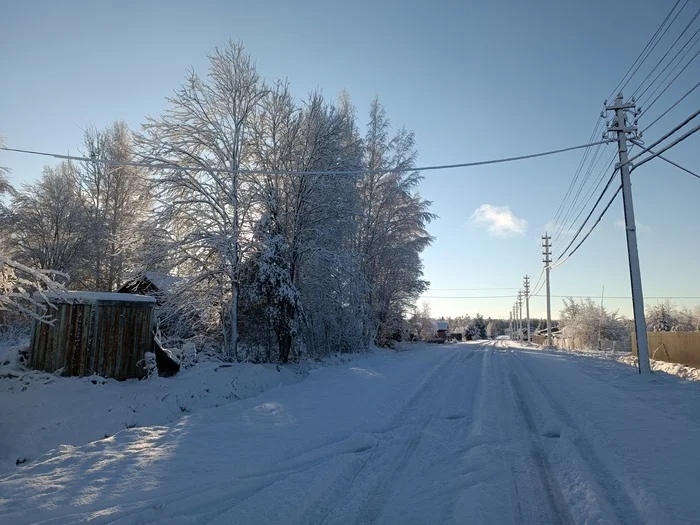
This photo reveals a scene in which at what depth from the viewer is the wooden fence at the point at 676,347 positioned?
16859mm

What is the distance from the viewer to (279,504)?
414 cm

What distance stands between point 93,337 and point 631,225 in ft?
55.2

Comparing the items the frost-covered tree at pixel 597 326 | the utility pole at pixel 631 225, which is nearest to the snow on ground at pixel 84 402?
the utility pole at pixel 631 225

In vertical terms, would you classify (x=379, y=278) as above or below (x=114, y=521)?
above

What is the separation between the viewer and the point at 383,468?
17.0 feet

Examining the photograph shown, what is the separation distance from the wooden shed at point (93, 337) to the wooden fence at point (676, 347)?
19885 mm

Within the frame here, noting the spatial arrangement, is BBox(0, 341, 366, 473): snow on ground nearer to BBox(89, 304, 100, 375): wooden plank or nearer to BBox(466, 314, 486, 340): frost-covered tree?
BBox(89, 304, 100, 375): wooden plank

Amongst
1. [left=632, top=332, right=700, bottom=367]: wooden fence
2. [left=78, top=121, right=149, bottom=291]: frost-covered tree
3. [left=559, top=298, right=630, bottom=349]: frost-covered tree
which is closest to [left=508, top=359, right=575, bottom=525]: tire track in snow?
[left=632, top=332, right=700, bottom=367]: wooden fence

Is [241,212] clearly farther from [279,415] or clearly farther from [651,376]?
[651,376]

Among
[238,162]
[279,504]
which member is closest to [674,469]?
[279,504]

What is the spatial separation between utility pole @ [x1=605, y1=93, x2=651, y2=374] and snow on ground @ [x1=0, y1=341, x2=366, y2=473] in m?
12.1

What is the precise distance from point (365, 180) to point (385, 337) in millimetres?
12060

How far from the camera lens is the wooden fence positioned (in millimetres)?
16859

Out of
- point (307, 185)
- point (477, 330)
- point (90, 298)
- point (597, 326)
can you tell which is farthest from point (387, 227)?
point (477, 330)
